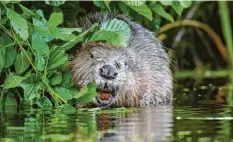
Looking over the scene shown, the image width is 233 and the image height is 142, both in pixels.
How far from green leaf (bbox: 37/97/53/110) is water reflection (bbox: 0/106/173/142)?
0.39 feet

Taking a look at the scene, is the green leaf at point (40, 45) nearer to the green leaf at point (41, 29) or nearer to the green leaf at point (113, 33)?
the green leaf at point (41, 29)

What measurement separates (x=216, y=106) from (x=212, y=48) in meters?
4.40

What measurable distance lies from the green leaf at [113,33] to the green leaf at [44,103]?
50cm

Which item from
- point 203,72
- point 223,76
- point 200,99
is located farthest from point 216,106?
point 203,72

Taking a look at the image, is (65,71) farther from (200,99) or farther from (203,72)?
(203,72)

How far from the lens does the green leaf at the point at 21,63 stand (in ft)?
18.7

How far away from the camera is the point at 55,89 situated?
5.79m

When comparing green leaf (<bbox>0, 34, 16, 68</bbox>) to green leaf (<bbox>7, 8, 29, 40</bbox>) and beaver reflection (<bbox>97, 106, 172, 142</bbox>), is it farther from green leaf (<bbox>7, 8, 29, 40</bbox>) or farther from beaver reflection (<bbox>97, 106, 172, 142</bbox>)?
beaver reflection (<bbox>97, 106, 172, 142</bbox>)

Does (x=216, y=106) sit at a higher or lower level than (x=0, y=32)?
lower

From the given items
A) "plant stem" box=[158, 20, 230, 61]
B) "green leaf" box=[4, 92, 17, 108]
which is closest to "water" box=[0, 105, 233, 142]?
"green leaf" box=[4, 92, 17, 108]

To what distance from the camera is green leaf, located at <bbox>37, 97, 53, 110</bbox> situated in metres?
5.77

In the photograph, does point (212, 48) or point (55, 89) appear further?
point (212, 48)

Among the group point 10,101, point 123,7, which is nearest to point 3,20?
point 10,101

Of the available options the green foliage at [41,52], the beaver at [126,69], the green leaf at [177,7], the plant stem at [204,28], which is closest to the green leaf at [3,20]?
the green foliage at [41,52]
